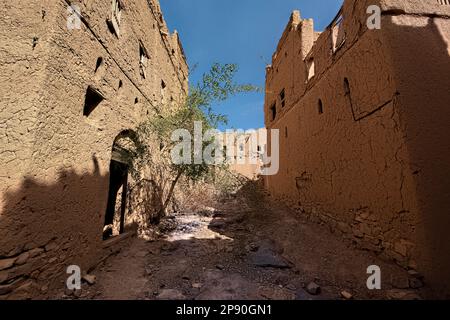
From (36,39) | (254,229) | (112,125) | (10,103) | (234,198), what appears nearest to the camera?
(10,103)

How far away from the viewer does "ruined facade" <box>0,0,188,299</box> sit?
9.29 feet

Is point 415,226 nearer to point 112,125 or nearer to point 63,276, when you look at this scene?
point 63,276

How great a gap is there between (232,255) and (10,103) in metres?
4.97

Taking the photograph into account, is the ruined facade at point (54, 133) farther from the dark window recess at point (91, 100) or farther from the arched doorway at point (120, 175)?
the arched doorway at point (120, 175)

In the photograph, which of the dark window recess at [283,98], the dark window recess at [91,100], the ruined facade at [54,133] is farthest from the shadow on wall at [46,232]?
the dark window recess at [283,98]

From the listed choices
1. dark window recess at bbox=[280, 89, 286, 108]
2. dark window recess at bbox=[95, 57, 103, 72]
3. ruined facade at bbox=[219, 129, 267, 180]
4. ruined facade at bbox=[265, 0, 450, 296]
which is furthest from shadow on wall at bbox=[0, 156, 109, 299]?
ruined facade at bbox=[219, 129, 267, 180]

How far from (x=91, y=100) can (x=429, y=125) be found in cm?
665

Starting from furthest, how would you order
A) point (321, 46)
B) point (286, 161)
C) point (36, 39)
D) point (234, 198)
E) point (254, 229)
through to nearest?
1. point (234, 198)
2. point (286, 161)
3. point (254, 229)
4. point (321, 46)
5. point (36, 39)

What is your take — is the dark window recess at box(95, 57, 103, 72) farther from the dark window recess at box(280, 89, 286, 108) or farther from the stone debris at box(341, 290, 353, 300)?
the dark window recess at box(280, 89, 286, 108)

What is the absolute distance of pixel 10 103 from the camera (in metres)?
2.90

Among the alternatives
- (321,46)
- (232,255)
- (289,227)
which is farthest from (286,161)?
(232,255)

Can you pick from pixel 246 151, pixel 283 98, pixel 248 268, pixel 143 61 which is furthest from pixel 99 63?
pixel 246 151

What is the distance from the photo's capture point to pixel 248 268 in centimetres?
439

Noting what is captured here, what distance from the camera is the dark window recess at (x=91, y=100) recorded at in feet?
14.6
